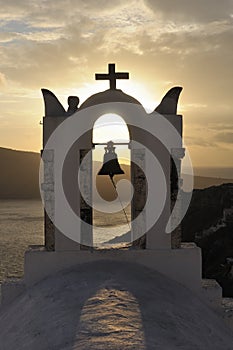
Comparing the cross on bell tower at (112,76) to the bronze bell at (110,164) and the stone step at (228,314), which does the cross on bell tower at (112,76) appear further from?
the stone step at (228,314)

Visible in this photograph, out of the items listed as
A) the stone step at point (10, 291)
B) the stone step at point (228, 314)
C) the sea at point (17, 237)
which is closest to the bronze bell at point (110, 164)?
the stone step at point (10, 291)

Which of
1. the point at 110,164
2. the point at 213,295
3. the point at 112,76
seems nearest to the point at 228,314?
the point at 213,295

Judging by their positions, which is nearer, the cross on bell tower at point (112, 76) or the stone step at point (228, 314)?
the stone step at point (228, 314)

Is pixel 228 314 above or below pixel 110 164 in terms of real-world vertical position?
below

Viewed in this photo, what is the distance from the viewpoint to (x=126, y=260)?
6477 millimetres

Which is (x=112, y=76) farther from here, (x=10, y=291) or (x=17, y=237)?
(x=17, y=237)

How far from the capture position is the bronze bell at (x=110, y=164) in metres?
6.97

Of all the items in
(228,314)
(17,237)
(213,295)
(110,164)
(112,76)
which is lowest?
(17,237)

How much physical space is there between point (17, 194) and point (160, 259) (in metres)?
140

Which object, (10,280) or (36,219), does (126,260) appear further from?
(36,219)

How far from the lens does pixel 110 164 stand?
709cm

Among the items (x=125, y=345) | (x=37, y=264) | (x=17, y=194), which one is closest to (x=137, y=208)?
(x=37, y=264)

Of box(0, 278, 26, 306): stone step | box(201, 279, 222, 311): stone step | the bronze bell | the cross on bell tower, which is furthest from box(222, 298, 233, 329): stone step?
the cross on bell tower

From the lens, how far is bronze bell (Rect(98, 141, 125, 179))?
6973mm
